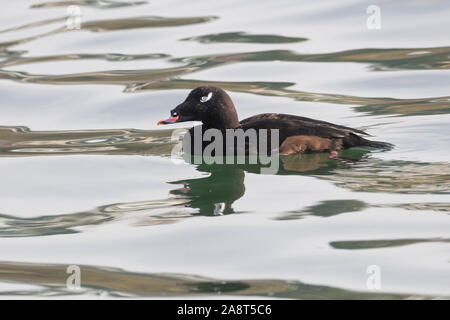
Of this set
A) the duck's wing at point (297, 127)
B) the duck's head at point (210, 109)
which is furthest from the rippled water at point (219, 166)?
the duck's head at point (210, 109)

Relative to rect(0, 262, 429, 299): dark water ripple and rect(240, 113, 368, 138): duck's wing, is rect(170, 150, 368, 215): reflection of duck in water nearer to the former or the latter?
rect(240, 113, 368, 138): duck's wing

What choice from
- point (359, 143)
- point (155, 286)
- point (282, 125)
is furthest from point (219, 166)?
point (155, 286)

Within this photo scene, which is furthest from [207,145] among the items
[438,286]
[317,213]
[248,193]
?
[438,286]

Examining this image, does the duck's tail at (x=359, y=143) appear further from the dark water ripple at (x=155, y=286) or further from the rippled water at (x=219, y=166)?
the dark water ripple at (x=155, y=286)

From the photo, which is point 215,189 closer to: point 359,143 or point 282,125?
point 282,125

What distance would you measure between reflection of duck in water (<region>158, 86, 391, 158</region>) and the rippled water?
0.15m

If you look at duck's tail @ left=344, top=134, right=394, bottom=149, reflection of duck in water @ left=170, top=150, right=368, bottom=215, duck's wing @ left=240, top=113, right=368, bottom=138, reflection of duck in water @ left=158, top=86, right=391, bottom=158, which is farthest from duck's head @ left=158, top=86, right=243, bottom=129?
duck's tail @ left=344, top=134, right=394, bottom=149

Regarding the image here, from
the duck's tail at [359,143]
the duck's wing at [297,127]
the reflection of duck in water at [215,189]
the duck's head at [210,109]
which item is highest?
the duck's head at [210,109]

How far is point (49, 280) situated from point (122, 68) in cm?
688

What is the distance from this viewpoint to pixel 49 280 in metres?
6.15

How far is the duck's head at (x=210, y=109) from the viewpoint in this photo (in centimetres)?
891

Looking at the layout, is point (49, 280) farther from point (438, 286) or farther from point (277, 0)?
point (277, 0)

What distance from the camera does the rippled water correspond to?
20.2 feet

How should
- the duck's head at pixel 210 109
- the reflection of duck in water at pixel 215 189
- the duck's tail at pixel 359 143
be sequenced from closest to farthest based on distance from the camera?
1. the reflection of duck in water at pixel 215 189
2. the duck's tail at pixel 359 143
3. the duck's head at pixel 210 109
